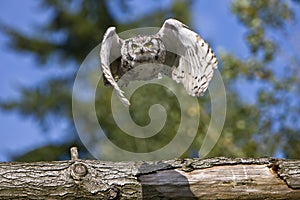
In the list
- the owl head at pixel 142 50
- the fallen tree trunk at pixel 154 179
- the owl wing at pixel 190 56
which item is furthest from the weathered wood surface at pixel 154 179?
the owl head at pixel 142 50

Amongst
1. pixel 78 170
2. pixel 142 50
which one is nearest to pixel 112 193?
pixel 78 170

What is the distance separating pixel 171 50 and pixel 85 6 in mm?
10899

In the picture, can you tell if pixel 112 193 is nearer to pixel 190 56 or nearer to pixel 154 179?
pixel 154 179

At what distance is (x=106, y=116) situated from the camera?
242 inches

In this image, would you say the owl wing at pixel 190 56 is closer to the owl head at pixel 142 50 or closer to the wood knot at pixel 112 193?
the owl head at pixel 142 50

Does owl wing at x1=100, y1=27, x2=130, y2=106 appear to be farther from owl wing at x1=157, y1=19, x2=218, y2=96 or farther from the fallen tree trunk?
the fallen tree trunk

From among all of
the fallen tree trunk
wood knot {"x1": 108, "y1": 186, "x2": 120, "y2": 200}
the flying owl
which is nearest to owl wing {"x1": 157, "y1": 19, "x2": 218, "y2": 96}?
the flying owl

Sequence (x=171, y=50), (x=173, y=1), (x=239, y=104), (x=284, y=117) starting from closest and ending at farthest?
(x=171, y=50), (x=284, y=117), (x=239, y=104), (x=173, y=1)

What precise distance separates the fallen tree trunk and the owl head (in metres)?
0.44

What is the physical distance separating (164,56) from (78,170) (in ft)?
2.10

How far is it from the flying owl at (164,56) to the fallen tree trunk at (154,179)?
325mm

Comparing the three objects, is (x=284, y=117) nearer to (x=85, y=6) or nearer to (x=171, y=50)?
(x=171, y=50)

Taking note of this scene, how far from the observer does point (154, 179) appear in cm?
317

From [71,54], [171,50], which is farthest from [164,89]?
[71,54]
